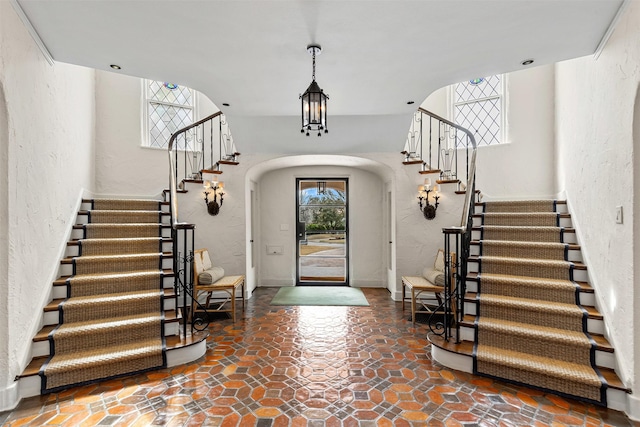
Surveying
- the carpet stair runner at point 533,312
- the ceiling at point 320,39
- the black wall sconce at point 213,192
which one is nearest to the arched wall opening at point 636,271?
the carpet stair runner at point 533,312

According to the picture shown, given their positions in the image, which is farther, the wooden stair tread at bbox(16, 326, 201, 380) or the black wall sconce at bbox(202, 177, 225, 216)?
the black wall sconce at bbox(202, 177, 225, 216)

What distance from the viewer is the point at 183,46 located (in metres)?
2.52

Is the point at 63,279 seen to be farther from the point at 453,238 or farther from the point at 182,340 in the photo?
the point at 453,238

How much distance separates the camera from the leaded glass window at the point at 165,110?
214 inches

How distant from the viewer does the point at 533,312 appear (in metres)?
2.76

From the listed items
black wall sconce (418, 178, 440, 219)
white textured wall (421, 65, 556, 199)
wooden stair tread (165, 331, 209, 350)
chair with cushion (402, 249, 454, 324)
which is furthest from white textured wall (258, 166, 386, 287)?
wooden stair tread (165, 331, 209, 350)

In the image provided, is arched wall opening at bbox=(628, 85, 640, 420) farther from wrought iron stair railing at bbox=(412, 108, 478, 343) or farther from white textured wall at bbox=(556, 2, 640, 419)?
wrought iron stair railing at bbox=(412, 108, 478, 343)

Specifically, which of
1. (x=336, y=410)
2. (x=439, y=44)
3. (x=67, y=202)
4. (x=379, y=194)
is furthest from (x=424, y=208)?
(x=67, y=202)

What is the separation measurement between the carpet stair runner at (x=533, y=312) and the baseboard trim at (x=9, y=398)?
359 cm

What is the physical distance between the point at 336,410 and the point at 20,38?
3.60 meters

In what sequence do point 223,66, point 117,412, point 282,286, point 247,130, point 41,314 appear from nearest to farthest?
point 117,412, point 41,314, point 223,66, point 247,130, point 282,286

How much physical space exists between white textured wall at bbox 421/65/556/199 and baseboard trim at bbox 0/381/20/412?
5991mm

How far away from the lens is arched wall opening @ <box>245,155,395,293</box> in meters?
5.96

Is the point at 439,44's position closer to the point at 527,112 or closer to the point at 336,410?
the point at 336,410
